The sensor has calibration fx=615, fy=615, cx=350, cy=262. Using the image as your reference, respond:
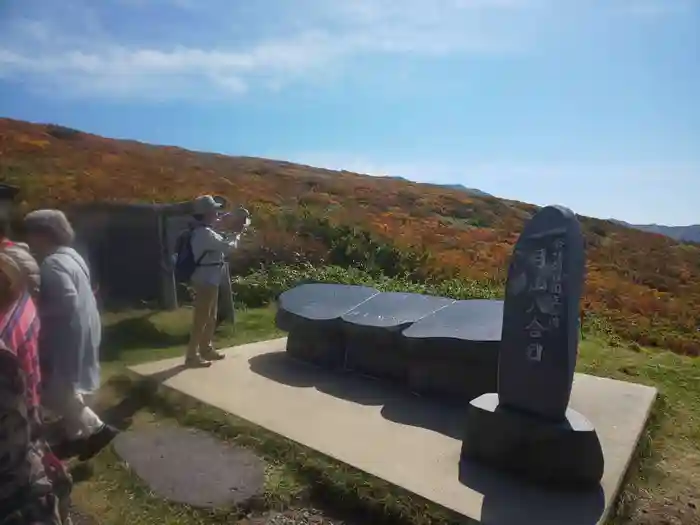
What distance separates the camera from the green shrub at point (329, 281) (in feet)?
31.3

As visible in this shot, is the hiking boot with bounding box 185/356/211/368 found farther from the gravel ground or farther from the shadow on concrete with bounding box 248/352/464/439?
the gravel ground

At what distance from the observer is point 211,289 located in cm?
567

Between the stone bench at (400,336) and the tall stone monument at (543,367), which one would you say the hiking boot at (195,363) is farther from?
the tall stone monument at (543,367)

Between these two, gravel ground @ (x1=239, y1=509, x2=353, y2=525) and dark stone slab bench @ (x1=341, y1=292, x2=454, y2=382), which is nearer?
gravel ground @ (x1=239, y1=509, x2=353, y2=525)

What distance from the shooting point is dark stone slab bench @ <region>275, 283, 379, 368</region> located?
580 centimetres

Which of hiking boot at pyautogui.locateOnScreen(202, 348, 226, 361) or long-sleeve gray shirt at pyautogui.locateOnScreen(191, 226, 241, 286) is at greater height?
long-sleeve gray shirt at pyautogui.locateOnScreen(191, 226, 241, 286)

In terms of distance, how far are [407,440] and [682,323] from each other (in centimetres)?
835

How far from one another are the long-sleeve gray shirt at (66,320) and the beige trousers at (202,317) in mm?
2196

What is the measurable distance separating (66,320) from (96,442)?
3.29ft

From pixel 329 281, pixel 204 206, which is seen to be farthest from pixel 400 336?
pixel 329 281

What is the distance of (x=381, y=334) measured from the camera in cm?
534

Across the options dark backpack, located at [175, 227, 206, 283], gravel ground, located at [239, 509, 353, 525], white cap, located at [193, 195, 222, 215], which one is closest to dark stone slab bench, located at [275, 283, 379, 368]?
dark backpack, located at [175, 227, 206, 283]

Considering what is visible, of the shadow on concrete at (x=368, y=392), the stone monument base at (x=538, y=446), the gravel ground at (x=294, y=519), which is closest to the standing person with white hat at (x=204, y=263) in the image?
the shadow on concrete at (x=368, y=392)

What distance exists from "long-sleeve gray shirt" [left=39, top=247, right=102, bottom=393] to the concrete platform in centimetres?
142
